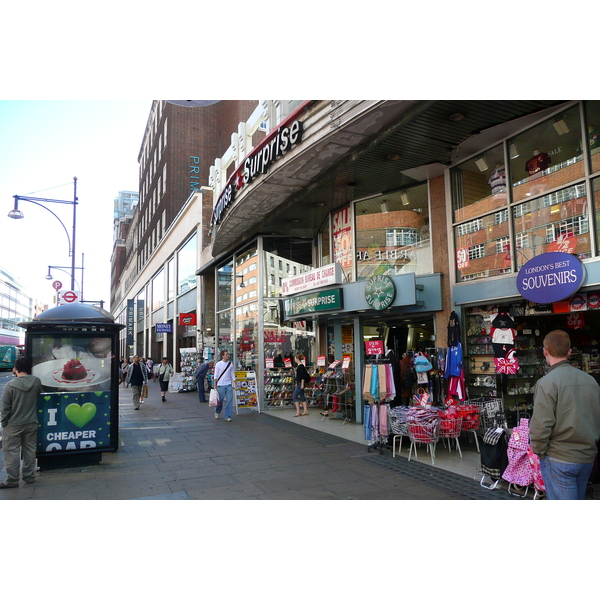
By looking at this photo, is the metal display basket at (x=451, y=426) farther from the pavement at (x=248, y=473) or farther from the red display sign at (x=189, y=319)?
the red display sign at (x=189, y=319)

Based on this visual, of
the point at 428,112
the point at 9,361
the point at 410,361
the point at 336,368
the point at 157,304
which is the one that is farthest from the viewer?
the point at 9,361

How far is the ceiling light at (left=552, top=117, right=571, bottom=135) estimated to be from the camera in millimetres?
7430

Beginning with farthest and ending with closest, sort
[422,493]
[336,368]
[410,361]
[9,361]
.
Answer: [9,361]
[336,368]
[410,361]
[422,493]

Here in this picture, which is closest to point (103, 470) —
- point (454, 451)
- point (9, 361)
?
point (454, 451)

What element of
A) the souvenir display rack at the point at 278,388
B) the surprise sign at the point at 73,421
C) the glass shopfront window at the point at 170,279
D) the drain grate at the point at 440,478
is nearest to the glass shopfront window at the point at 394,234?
the drain grate at the point at 440,478

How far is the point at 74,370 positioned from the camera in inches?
308

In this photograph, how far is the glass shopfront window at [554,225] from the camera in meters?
7.15

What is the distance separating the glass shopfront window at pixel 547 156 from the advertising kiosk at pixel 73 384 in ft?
24.4

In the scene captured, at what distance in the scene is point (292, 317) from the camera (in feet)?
46.0

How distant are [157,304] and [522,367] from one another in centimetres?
3269

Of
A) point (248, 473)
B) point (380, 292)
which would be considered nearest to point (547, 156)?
point (380, 292)

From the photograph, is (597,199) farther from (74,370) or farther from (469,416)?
(74,370)

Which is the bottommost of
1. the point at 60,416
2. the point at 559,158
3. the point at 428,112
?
the point at 60,416

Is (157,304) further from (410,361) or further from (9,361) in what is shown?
(410,361)
